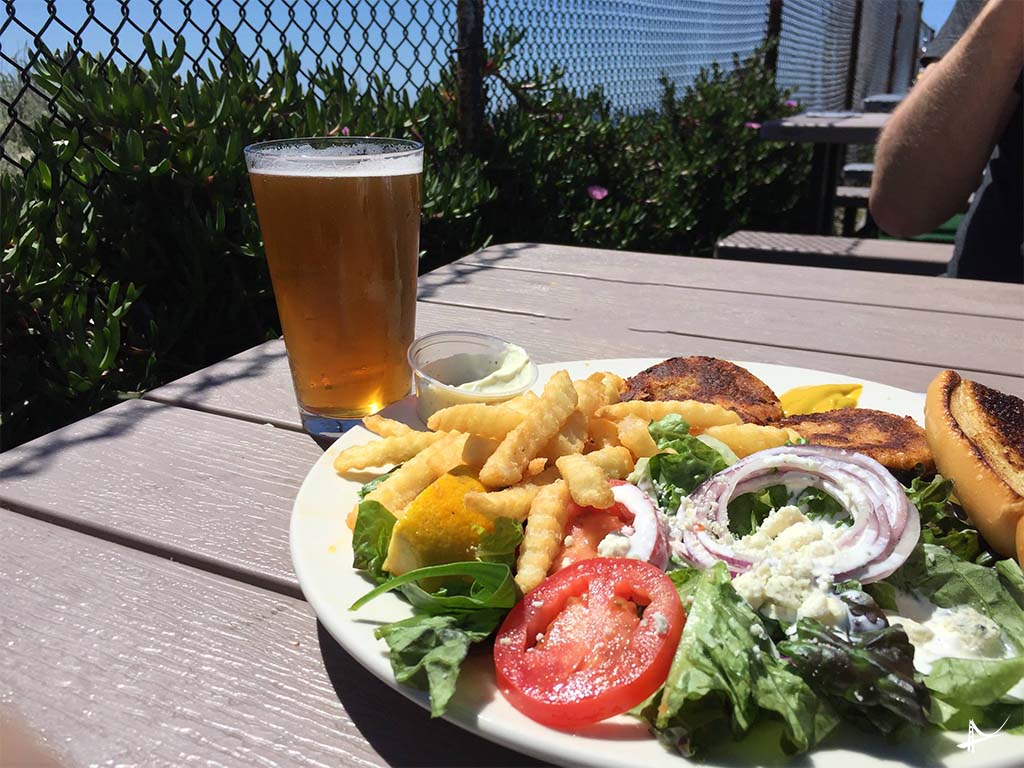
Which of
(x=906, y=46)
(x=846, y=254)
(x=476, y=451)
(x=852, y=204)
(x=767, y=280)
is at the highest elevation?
(x=906, y=46)

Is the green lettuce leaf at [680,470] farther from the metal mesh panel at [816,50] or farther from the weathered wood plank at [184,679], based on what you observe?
the metal mesh panel at [816,50]

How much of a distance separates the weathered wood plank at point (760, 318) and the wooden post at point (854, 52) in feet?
42.1

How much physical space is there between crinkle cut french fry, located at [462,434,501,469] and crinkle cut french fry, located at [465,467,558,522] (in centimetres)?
7

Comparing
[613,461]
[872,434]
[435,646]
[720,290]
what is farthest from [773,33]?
[435,646]

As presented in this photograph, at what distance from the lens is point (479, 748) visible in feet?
2.91

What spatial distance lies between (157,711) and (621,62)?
24.9 ft

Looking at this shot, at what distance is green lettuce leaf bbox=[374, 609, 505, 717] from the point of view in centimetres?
84

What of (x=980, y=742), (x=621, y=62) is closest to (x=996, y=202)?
(x=980, y=742)

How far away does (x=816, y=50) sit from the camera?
38.8ft

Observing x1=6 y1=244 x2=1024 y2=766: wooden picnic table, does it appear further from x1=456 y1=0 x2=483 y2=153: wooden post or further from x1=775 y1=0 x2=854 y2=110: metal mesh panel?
x1=775 y1=0 x2=854 y2=110: metal mesh panel

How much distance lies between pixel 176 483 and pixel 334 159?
2.19 ft

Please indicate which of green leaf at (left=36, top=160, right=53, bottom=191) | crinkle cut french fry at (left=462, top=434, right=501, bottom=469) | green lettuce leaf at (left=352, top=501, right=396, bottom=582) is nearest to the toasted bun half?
crinkle cut french fry at (left=462, top=434, right=501, bottom=469)

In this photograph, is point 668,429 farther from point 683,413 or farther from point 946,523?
point 946,523

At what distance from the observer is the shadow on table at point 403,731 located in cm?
87
